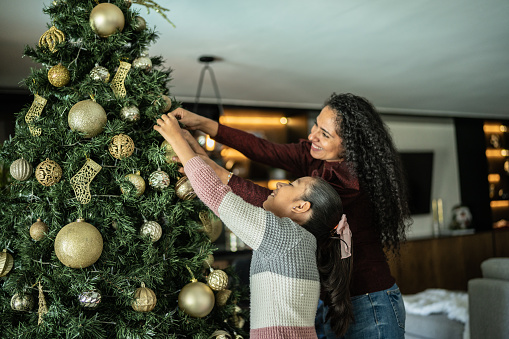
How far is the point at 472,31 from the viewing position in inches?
126

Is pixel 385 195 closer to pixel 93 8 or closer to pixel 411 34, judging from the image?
pixel 93 8

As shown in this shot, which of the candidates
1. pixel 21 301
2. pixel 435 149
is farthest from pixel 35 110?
pixel 435 149

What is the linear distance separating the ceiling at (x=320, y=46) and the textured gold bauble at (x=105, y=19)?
132 cm

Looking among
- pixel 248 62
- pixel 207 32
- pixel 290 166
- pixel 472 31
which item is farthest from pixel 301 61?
pixel 290 166

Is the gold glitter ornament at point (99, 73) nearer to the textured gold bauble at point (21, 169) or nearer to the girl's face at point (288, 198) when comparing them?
the textured gold bauble at point (21, 169)

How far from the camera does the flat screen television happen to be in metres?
6.52

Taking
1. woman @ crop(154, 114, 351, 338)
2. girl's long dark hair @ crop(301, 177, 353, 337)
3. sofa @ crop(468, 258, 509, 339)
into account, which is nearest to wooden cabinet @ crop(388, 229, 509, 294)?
sofa @ crop(468, 258, 509, 339)

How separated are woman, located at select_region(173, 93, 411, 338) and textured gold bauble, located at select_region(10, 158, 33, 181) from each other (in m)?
0.53

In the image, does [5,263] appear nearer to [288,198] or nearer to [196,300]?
[196,300]

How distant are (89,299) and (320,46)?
9.00ft

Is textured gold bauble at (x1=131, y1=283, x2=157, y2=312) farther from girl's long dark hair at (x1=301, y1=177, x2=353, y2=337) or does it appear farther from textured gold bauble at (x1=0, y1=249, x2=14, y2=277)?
girl's long dark hair at (x1=301, y1=177, x2=353, y2=337)

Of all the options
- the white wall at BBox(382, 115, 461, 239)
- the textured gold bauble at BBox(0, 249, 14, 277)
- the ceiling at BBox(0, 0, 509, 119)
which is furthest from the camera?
the white wall at BBox(382, 115, 461, 239)

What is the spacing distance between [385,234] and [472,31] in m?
2.20

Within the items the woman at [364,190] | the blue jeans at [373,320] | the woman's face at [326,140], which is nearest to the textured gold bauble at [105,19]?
the woman at [364,190]
